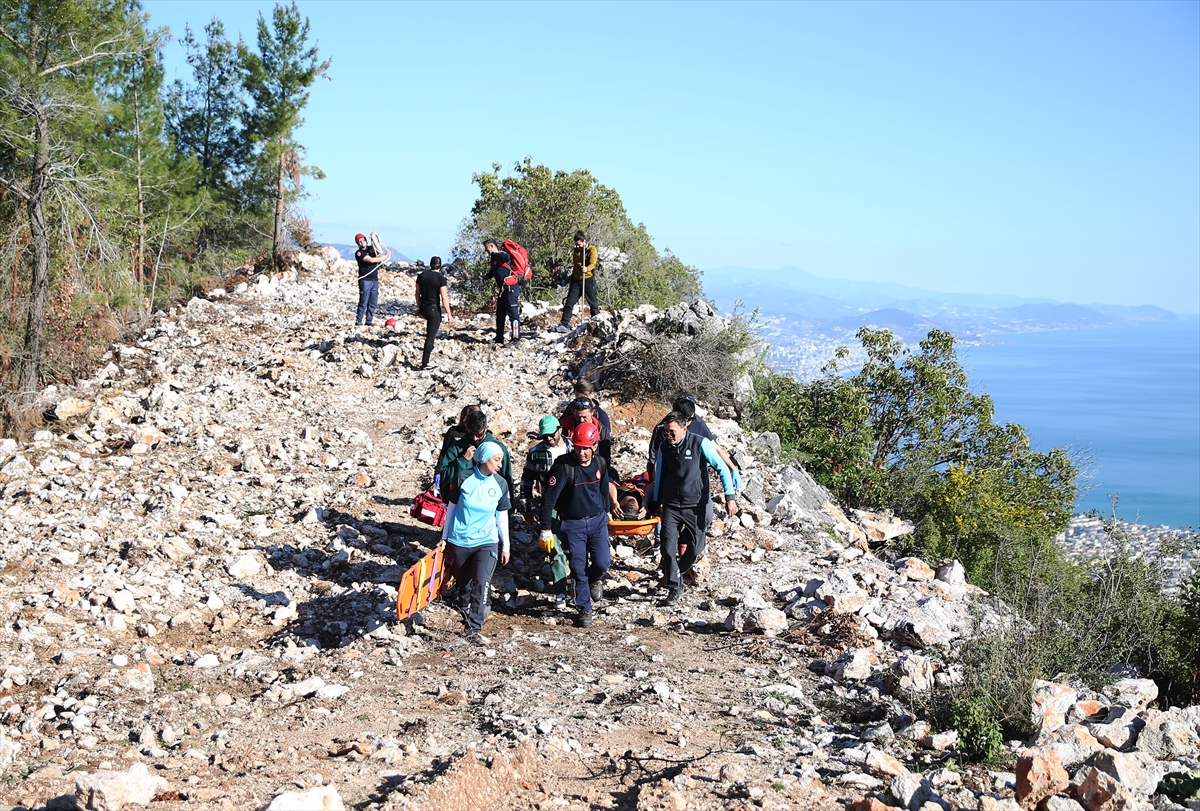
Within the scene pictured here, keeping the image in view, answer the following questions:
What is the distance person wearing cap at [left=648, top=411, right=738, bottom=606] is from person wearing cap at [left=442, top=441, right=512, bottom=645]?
1.52 m

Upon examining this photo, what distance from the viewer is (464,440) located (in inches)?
266

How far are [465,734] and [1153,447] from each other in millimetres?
175350

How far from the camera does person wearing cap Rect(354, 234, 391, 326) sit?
563 inches

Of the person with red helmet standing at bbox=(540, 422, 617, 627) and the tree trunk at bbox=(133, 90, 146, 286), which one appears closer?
the person with red helmet standing at bbox=(540, 422, 617, 627)

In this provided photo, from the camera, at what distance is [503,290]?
13.7 metres

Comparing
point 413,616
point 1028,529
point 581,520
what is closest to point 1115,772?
point 581,520

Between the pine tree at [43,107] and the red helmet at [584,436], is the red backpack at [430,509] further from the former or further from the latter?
the pine tree at [43,107]

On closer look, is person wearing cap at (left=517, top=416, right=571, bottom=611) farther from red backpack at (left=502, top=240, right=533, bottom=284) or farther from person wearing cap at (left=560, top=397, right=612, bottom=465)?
red backpack at (left=502, top=240, right=533, bottom=284)

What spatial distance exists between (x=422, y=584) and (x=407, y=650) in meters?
0.51

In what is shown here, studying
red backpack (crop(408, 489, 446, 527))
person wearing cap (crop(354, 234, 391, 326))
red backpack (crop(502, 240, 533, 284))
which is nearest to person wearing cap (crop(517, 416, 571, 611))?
red backpack (crop(408, 489, 446, 527))

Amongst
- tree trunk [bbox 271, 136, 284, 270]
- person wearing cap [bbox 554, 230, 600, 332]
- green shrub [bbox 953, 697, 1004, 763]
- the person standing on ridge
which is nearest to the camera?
green shrub [bbox 953, 697, 1004, 763]

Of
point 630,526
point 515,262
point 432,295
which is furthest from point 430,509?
point 515,262

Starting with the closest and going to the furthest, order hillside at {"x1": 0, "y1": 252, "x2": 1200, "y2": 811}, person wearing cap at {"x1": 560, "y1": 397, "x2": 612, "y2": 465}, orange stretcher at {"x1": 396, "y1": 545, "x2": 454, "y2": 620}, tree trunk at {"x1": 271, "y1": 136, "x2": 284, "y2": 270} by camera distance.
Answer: hillside at {"x1": 0, "y1": 252, "x2": 1200, "y2": 811} → orange stretcher at {"x1": 396, "y1": 545, "x2": 454, "y2": 620} → person wearing cap at {"x1": 560, "y1": 397, "x2": 612, "y2": 465} → tree trunk at {"x1": 271, "y1": 136, "x2": 284, "y2": 270}

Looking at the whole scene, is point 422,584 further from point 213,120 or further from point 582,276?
point 213,120
